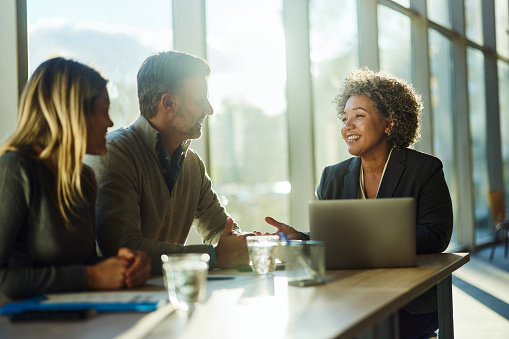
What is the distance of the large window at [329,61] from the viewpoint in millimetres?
4699

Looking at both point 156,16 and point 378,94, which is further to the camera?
point 156,16

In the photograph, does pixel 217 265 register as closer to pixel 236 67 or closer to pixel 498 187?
pixel 236 67

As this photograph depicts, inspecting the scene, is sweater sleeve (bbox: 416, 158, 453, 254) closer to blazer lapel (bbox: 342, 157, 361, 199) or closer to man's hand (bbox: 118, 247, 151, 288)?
blazer lapel (bbox: 342, 157, 361, 199)

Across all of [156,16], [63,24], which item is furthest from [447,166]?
[63,24]

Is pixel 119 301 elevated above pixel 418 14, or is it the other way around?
pixel 418 14

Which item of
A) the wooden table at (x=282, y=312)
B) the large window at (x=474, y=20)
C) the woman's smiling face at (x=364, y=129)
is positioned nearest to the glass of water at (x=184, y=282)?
the wooden table at (x=282, y=312)

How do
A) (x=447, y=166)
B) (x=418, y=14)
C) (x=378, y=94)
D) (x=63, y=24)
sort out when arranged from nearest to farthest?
(x=378, y=94)
(x=63, y=24)
(x=418, y=14)
(x=447, y=166)

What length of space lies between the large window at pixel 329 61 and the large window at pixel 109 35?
5.10 ft

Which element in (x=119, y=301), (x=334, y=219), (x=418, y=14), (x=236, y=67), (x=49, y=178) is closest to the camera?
(x=119, y=301)

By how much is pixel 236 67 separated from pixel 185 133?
7.26ft

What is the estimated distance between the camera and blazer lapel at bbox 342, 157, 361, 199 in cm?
235

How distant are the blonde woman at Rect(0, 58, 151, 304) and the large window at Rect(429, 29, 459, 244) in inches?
231

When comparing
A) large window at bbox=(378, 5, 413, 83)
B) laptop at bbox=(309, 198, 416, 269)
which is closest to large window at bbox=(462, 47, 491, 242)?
large window at bbox=(378, 5, 413, 83)

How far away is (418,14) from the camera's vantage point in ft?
21.1
